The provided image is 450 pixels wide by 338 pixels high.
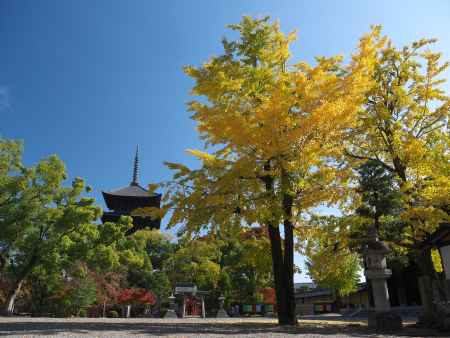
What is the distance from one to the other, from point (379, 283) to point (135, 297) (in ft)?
59.3

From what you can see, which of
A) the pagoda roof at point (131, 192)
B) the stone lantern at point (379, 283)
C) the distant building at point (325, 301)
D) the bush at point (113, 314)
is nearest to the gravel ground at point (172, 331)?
the stone lantern at point (379, 283)

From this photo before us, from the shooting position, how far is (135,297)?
2258 centimetres

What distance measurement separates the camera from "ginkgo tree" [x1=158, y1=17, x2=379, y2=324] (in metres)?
7.59

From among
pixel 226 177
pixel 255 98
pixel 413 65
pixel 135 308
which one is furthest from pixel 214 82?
pixel 135 308

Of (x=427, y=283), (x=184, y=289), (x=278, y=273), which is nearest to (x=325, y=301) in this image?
(x=184, y=289)

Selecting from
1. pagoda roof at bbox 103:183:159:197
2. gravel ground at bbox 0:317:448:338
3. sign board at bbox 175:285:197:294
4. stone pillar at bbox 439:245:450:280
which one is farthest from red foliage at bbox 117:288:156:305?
stone pillar at bbox 439:245:450:280

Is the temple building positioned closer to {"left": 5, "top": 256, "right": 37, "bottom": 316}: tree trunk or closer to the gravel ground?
{"left": 5, "top": 256, "right": 37, "bottom": 316}: tree trunk

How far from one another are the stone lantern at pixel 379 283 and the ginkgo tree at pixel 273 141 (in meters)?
1.59

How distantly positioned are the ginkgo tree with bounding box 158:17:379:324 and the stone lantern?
1591mm

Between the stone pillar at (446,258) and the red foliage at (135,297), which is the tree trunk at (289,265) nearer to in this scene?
the stone pillar at (446,258)

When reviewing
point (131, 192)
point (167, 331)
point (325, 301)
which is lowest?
point (325, 301)

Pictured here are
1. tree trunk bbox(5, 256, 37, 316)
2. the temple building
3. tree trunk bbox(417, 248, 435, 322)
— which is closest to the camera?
tree trunk bbox(417, 248, 435, 322)

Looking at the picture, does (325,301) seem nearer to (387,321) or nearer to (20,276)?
(20,276)

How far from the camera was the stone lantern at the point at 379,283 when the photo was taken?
8.16 m
